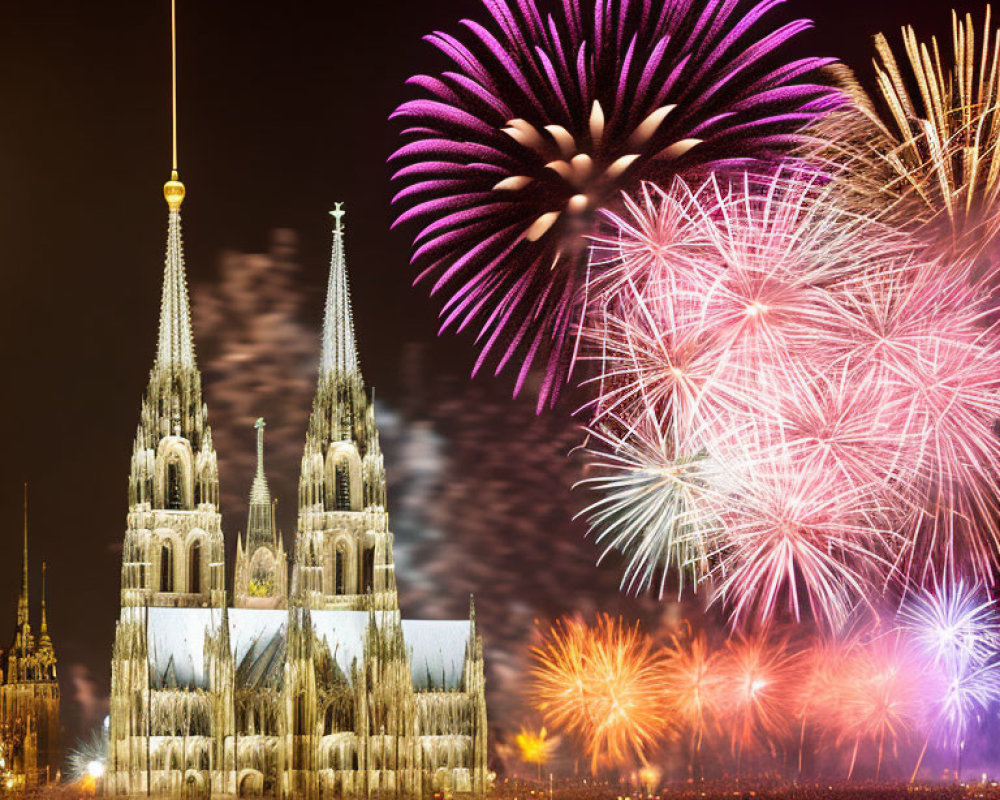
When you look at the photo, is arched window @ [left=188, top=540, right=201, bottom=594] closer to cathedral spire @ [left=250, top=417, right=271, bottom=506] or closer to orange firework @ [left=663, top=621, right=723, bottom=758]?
cathedral spire @ [left=250, top=417, right=271, bottom=506]

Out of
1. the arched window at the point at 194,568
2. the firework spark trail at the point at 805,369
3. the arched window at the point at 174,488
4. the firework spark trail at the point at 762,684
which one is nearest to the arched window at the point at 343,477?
the arched window at the point at 194,568

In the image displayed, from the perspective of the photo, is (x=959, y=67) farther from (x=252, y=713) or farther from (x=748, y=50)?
(x=252, y=713)

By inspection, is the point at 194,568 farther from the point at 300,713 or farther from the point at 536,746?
the point at 536,746

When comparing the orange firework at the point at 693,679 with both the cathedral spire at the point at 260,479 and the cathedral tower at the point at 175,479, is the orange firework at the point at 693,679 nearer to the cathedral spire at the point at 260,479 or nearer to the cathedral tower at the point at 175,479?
the cathedral tower at the point at 175,479

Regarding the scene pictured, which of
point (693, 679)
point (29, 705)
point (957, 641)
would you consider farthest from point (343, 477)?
point (957, 641)

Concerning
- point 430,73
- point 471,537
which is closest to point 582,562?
point 471,537
